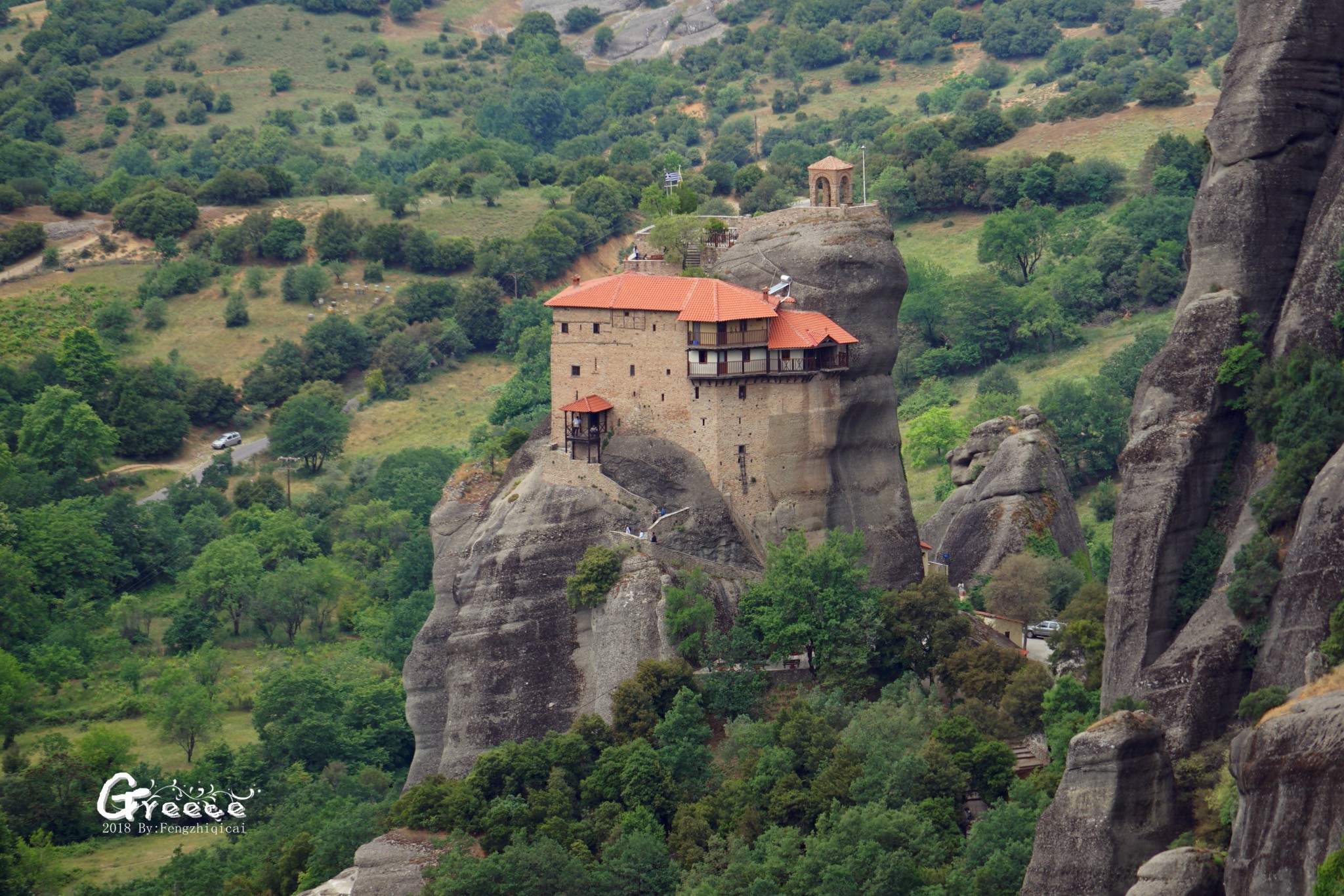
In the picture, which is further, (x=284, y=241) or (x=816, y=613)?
(x=284, y=241)

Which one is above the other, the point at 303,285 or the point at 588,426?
the point at 303,285

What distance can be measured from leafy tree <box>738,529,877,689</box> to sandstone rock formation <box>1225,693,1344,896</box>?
3219cm

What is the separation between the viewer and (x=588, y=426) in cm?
9594

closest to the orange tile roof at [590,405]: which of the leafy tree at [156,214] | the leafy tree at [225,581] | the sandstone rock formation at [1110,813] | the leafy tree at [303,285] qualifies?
the sandstone rock formation at [1110,813]

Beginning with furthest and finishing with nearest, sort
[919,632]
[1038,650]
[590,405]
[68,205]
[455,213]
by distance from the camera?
[455,213], [68,205], [1038,650], [590,405], [919,632]

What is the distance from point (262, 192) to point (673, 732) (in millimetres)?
113945

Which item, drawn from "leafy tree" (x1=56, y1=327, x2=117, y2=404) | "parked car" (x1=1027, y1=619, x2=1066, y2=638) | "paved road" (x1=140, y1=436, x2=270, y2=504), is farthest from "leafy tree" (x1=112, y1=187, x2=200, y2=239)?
"parked car" (x1=1027, y1=619, x2=1066, y2=638)

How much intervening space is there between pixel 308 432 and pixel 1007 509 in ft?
203

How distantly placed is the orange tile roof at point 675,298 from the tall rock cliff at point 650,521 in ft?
8.02

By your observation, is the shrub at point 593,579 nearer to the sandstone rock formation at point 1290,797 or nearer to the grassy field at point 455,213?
the sandstone rock formation at point 1290,797

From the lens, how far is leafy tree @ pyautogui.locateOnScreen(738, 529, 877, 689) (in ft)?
295

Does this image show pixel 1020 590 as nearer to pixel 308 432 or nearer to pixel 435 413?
pixel 308 432

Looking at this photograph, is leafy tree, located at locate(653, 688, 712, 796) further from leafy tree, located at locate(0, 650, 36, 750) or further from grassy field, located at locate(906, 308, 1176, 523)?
grassy field, located at locate(906, 308, 1176, 523)

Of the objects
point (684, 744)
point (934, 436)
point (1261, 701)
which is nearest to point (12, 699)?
point (684, 744)
